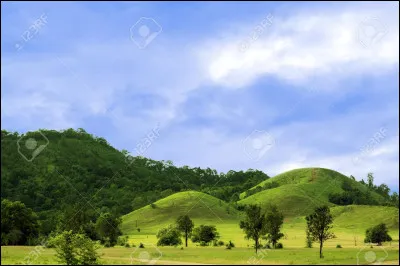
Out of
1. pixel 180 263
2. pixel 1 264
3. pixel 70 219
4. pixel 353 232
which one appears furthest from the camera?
pixel 353 232

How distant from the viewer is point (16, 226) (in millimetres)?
103812

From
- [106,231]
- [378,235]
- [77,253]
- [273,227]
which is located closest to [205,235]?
[273,227]

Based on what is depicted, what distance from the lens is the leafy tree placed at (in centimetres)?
10121

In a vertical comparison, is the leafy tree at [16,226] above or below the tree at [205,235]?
above

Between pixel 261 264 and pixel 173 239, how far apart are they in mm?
61653

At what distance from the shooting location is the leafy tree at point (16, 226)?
101m

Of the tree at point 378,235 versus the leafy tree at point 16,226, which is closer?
the leafy tree at point 16,226

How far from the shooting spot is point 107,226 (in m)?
122

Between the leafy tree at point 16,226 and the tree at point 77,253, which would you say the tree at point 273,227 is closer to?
the leafy tree at point 16,226

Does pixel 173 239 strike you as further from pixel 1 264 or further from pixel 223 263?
pixel 1 264

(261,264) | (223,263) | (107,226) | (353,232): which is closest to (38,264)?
(223,263)

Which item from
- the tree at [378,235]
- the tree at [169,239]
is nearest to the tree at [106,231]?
the tree at [169,239]

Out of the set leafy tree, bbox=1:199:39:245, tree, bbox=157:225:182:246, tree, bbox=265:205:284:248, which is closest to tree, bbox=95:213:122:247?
tree, bbox=157:225:182:246

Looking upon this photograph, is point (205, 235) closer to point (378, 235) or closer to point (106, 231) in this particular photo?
point (106, 231)
